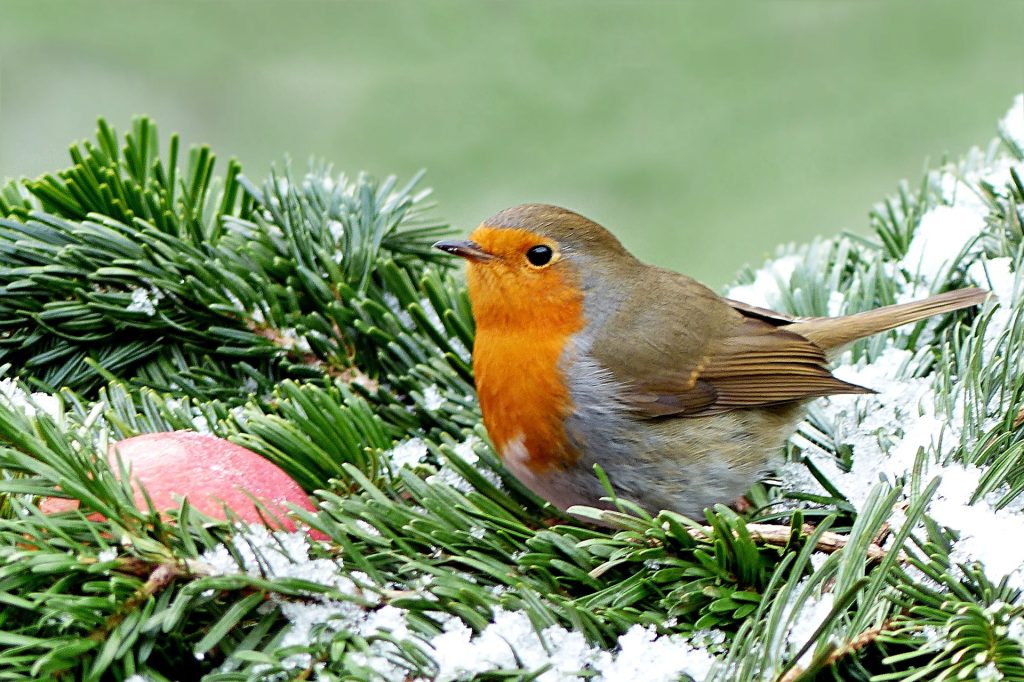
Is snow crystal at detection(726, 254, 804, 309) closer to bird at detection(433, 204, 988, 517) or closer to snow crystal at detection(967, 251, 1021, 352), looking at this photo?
bird at detection(433, 204, 988, 517)

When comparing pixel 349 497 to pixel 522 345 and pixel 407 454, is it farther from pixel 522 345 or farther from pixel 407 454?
pixel 522 345

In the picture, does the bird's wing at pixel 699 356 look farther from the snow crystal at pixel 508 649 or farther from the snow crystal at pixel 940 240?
the snow crystal at pixel 508 649

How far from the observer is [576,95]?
7828 millimetres

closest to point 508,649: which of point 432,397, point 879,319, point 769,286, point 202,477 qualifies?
point 202,477

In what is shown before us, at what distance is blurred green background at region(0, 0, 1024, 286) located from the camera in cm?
664

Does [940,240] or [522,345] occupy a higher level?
[940,240]

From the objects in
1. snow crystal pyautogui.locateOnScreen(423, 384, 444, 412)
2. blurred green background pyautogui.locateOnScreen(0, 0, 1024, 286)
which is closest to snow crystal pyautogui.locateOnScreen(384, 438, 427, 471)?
snow crystal pyautogui.locateOnScreen(423, 384, 444, 412)

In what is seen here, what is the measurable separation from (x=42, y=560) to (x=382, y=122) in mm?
6390

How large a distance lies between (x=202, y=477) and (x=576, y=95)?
6.74 m

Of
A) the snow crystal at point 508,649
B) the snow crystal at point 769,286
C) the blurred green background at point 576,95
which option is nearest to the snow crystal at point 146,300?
the snow crystal at point 508,649

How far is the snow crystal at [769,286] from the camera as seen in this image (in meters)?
2.35

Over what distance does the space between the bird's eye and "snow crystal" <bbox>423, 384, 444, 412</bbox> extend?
0.40 meters

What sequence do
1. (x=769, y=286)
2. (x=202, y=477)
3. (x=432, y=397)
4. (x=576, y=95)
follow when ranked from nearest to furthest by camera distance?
(x=202, y=477)
(x=432, y=397)
(x=769, y=286)
(x=576, y=95)

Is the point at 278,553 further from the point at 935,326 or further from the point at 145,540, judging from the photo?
the point at 935,326
